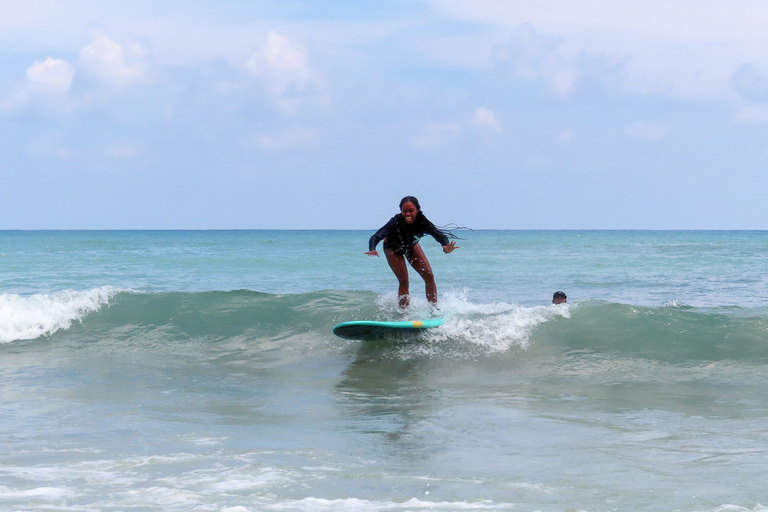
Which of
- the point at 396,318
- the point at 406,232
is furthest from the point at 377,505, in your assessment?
the point at 396,318

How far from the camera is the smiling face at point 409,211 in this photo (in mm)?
9078

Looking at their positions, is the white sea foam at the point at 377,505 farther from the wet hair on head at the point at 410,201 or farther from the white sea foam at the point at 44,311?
the white sea foam at the point at 44,311

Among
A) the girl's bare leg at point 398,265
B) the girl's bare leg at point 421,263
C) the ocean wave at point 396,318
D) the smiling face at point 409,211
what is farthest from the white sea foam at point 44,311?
the smiling face at point 409,211

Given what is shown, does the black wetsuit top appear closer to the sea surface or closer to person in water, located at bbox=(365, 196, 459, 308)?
person in water, located at bbox=(365, 196, 459, 308)

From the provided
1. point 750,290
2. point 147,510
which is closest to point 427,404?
point 147,510

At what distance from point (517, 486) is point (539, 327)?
5.84 m

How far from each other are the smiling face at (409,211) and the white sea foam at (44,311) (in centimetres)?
574

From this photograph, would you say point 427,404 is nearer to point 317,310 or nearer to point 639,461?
point 639,461

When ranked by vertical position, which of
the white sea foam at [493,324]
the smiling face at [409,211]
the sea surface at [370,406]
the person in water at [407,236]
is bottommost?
the sea surface at [370,406]

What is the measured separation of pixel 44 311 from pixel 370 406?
23.6ft

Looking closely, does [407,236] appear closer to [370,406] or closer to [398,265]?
[398,265]

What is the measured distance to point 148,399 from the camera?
6.91 metres

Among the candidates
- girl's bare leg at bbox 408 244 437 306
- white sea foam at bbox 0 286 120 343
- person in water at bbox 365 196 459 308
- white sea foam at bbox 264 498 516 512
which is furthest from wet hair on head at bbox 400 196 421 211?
white sea foam at bbox 0 286 120 343

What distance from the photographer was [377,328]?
8992 millimetres
